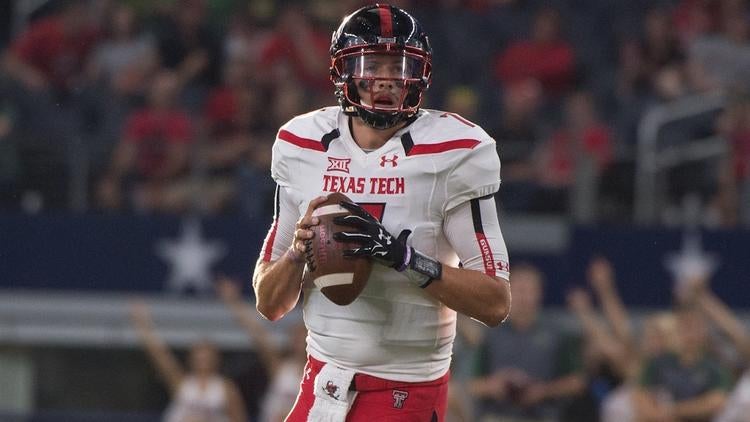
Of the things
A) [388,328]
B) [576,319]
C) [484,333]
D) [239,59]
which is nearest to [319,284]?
[388,328]

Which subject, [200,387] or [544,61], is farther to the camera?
[544,61]

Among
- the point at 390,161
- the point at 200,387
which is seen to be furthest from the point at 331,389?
the point at 200,387

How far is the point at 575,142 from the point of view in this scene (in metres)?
9.23

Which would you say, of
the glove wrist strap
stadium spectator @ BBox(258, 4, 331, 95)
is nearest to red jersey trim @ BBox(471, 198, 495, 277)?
the glove wrist strap

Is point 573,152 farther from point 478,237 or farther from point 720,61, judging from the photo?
point 478,237

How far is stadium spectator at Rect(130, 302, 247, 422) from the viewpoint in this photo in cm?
863

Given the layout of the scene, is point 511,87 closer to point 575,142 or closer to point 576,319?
point 575,142

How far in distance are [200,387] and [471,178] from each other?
17.0 feet

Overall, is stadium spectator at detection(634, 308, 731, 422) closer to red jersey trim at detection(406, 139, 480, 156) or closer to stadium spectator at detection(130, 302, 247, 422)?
stadium spectator at detection(130, 302, 247, 422)

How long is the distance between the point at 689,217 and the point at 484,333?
1904 millimetres

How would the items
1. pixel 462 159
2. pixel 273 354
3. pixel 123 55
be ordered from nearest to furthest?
pixel 462 159 < pixel 273 354 < pixel 123 55

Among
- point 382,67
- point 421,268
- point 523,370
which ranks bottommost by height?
point 523,370

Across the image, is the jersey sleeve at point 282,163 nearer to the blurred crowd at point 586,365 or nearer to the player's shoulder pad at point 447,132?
the player's shoulder pad at point 447,132

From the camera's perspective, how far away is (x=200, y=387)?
871 centimetres
